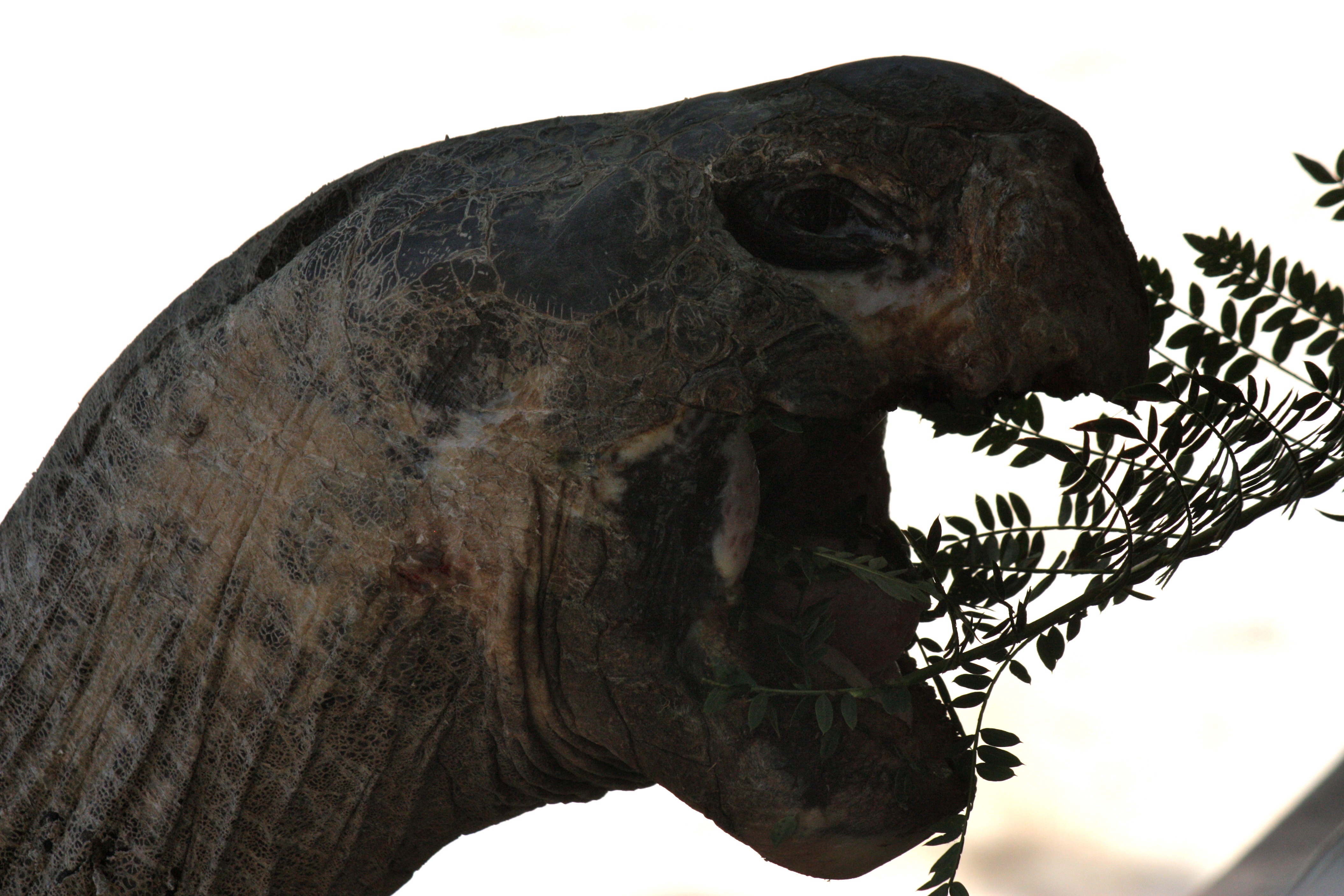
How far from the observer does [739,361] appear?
1.03 metres

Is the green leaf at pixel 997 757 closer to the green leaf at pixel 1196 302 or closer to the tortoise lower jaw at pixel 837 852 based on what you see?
the tortoise lower jaw at pixel 837 852

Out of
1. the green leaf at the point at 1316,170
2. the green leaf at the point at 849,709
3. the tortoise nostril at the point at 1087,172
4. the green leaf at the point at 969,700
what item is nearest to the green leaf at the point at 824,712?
the green leaf at the point at 849,709

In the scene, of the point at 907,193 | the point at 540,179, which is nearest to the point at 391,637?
the point at 540,179

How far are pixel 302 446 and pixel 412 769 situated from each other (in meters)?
0.29

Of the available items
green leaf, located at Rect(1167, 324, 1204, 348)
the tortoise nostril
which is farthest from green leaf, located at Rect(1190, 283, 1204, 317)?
the tortoise nostril

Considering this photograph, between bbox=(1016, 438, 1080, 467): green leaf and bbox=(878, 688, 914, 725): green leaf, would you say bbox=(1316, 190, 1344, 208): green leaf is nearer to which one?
bbox=(1016, 438, 1080, 467): green leaf

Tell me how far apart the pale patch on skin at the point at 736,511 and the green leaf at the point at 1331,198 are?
46 cm

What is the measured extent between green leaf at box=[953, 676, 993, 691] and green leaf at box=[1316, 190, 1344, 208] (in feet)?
1.44

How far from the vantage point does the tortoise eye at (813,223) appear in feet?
3.42

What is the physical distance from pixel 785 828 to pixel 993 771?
0.18 metres

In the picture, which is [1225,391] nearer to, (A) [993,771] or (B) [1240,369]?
(B) [1240,369]

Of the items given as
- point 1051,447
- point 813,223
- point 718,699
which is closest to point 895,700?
point 718,699

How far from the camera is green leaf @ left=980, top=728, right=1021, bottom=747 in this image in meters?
1.12

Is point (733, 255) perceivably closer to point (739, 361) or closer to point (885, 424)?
point (739, 361)
